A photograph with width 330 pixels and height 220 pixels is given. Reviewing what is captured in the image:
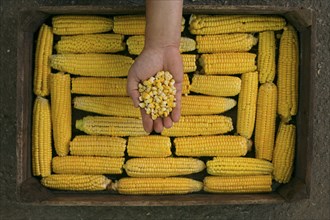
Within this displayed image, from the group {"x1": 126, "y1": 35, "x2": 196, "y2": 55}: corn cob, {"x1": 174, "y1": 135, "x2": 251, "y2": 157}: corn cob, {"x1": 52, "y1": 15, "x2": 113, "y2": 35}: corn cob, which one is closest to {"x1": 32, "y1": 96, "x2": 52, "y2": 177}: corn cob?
{"x1": 52, "y1": 15, "x2": 113, "y2": 35}: corn cob

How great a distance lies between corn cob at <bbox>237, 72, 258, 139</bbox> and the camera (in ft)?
5.50

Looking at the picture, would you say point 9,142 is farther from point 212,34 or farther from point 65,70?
point 212,34

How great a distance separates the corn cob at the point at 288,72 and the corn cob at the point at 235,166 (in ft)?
0.70

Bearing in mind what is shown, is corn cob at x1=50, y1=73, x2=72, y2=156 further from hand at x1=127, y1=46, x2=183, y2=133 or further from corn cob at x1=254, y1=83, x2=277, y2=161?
corn cob at x1=254, y1=83, x2=277, y2=161

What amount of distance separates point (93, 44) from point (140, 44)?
18 centimetres

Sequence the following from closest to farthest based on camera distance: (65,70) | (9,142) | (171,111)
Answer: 1. (171,111)
2. (65,70)
3. (9,142)

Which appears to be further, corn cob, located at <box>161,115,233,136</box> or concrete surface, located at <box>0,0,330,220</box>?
concrete surface, located at <box>0,0,330,220</box>

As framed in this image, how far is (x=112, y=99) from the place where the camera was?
1680 mm

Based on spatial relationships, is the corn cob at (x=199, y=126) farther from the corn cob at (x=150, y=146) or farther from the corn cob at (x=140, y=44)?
the corn cob at (x=140, y=44)

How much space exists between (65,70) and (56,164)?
0.36 metres

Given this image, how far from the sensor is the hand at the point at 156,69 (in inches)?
57.2

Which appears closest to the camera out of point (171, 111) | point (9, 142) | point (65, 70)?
point (171, 111)

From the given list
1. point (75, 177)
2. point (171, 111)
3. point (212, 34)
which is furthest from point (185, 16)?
point (75, 177)

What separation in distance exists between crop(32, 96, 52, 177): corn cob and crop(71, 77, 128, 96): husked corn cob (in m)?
0.14
